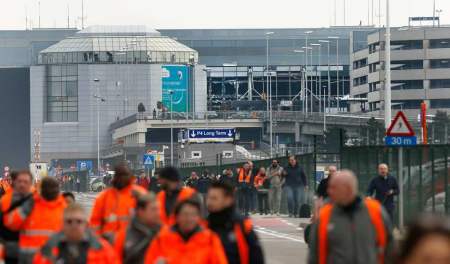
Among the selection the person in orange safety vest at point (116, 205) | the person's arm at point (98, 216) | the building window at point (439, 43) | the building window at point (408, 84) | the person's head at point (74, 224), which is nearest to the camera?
the person's head at point (74, 224)

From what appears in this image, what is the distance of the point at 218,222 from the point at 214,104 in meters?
167

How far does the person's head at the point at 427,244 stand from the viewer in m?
6.45

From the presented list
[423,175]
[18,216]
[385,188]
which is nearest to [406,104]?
[423,175]

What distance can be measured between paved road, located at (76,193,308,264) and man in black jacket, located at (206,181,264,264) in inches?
565

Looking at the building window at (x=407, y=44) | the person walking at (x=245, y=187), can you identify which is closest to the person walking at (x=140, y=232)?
the person walking at (x=245, y=187)

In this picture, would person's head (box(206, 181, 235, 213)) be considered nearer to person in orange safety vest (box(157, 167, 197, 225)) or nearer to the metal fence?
person in orange safety vest (box(157, 167, 197, 225))

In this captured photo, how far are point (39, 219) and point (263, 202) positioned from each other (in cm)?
3463

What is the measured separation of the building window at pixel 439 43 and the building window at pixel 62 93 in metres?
38.7

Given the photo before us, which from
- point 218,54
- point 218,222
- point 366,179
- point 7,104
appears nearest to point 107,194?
point 218,222

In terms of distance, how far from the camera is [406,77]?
5635 inches

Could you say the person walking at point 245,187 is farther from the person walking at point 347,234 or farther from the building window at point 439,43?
the building window at point 439,43

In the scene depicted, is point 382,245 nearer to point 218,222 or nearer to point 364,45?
point 218,222

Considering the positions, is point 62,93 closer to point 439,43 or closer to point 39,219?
point 439,43

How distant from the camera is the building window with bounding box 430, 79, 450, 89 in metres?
142
